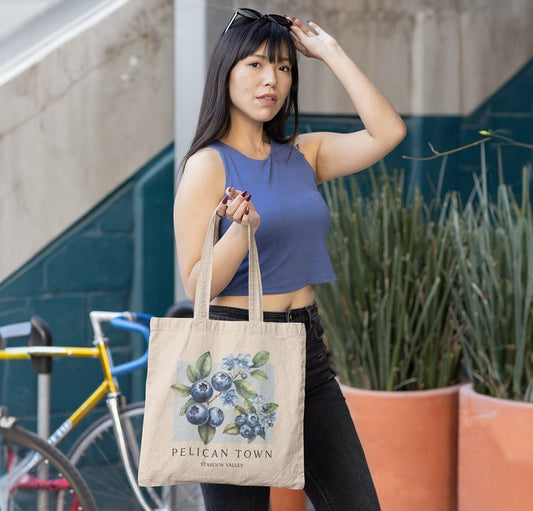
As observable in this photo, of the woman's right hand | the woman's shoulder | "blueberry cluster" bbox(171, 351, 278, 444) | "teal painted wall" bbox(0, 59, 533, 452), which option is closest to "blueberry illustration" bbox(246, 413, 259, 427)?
"blueberry cluster" bbox(171, 351, 278, 444)

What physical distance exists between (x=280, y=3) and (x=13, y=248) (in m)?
1.60

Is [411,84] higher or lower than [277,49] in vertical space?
higher

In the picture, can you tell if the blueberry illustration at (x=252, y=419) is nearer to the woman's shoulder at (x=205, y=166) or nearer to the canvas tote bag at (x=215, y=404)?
the canvas tote bag at (x=215, y=404)

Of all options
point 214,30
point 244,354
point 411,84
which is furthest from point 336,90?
point 244,354

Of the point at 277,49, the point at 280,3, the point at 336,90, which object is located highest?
the point at 280,3

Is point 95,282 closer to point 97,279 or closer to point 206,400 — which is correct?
point 97,279

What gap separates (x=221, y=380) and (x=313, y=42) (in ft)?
2.89

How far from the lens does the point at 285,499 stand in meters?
3.06

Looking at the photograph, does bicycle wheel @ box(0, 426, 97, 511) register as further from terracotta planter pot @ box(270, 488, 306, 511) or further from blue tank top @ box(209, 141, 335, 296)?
blue tank top @ box(209, 141, 335, 296)

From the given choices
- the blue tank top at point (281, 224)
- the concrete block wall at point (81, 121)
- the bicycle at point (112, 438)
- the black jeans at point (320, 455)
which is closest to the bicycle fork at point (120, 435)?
the bicycle at point (112, 438)

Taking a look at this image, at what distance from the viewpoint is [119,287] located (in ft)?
12.7

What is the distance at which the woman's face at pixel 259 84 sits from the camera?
2.01 m

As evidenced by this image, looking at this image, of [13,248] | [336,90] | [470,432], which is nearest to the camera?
[470,432]

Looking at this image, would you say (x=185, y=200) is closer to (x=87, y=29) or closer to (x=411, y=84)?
(x=87, y=29)
